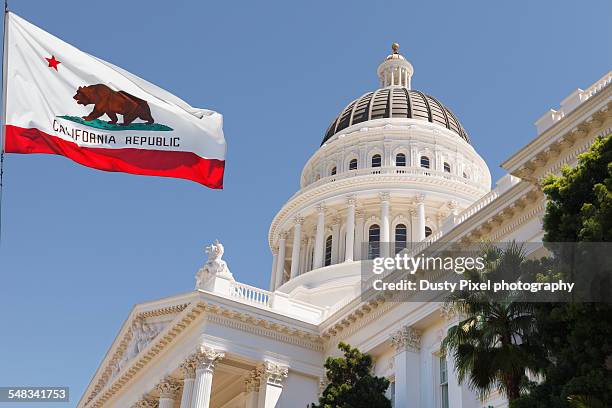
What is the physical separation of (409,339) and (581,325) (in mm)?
14129

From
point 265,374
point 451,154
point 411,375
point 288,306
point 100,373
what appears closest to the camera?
point 411,375

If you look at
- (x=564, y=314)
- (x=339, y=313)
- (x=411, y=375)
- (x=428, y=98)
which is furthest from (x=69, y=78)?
(x=428, y=98)

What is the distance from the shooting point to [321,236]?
164ft

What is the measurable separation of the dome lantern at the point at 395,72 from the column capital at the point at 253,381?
36794mm

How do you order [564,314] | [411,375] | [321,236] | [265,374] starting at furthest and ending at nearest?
[321,236] < [265,374] < [411,375] < [564,314]

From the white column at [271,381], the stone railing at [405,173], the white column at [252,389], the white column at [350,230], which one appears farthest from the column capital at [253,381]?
the stone railing at [405,173]

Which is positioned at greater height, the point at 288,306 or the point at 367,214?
the point at 367,214

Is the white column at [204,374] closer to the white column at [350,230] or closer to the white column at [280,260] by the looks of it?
the white column at [350,230]

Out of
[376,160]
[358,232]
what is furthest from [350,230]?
[376,160]

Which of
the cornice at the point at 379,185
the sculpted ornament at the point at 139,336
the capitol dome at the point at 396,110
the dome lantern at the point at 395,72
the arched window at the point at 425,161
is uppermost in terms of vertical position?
the dome lantern at the point at 395,72

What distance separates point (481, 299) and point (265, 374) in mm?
17419

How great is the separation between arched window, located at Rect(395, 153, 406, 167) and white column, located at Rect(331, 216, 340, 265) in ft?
19.4

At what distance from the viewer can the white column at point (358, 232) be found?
48938 mm

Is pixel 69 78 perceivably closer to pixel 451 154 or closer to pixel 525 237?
pixel 525 237
